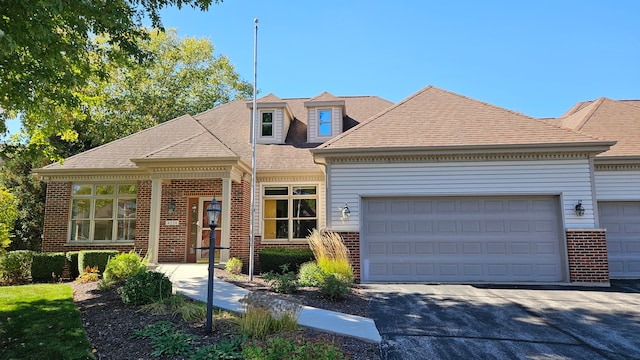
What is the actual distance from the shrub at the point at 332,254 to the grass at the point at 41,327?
4738mm

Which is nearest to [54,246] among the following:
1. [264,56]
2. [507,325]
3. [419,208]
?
[264,56]

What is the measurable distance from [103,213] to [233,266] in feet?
17.7

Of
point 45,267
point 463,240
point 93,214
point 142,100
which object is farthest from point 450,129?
point 142,100

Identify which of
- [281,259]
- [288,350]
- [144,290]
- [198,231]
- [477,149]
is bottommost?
[288,350]

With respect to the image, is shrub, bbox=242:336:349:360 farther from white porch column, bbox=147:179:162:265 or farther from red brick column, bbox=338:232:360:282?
white porch column, bbox=147:179:162:265

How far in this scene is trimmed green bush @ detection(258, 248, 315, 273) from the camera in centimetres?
1088

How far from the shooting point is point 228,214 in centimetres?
1057

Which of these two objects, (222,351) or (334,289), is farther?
(334,289)

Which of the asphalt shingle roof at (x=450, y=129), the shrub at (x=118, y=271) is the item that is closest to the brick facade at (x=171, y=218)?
the shrub at (x=118, y=271)

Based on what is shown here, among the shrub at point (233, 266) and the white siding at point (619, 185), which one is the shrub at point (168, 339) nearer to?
the shrub at point (233, 266)

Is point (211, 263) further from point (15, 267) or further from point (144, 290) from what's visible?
point (15, 267)

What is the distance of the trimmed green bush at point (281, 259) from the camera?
10.9 meters

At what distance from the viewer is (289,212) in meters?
12.4

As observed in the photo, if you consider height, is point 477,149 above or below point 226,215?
above
